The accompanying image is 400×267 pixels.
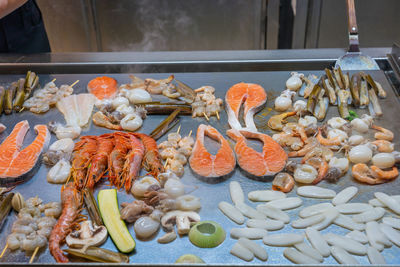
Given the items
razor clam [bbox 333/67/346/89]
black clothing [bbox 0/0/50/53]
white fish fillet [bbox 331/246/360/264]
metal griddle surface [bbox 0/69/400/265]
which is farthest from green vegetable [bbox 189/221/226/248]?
black clothing [bbox 0/0/50/53]

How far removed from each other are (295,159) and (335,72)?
1.07 meters

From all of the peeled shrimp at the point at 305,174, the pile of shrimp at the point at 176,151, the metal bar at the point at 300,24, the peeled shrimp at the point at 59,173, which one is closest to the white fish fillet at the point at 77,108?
the peeled shrimp at the point at 59,173

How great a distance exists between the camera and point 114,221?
2.11 meters

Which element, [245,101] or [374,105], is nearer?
[374,105]

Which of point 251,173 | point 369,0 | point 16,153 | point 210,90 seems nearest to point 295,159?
point 251,173

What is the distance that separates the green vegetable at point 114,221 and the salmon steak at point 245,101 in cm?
106

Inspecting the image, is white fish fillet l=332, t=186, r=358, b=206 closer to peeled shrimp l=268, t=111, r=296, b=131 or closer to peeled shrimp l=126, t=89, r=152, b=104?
peeled shrimp l=268, t=111, r=296, b=131

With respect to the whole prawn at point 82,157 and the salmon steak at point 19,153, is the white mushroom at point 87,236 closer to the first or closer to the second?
the whole prawn at point 82,157

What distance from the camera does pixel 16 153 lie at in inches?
104

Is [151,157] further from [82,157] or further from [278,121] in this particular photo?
[278,121]

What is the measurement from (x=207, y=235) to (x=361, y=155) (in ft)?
3.85

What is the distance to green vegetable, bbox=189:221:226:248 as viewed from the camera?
1954 mm

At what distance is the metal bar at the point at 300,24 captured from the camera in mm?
4809

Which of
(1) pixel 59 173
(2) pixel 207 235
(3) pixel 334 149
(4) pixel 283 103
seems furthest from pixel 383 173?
(1) pixel 59 173
